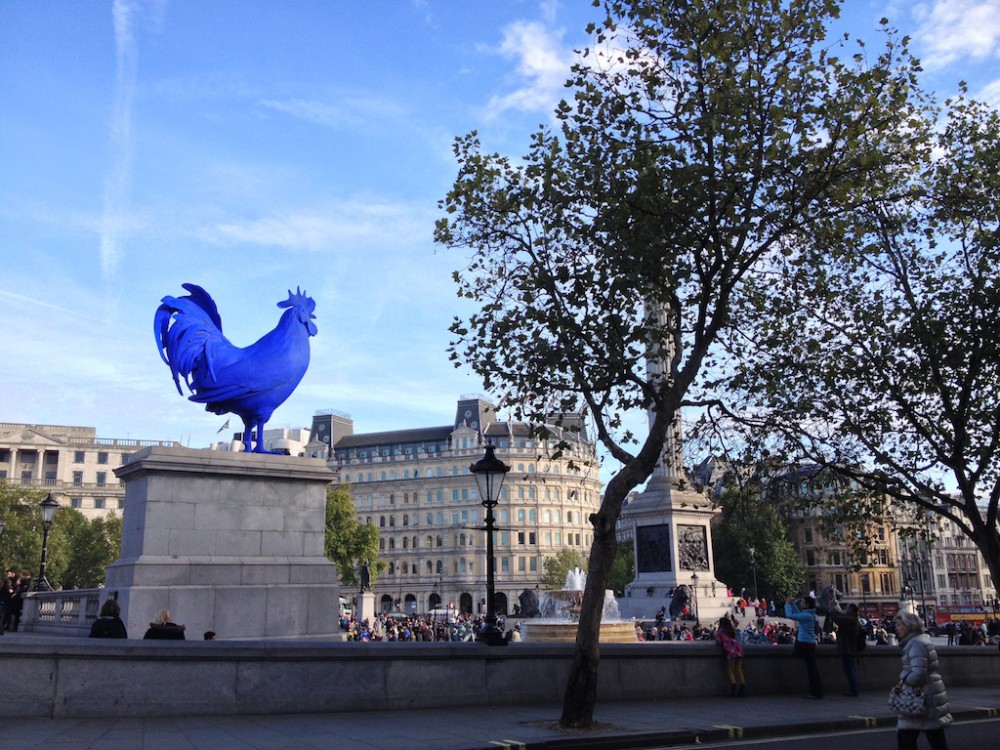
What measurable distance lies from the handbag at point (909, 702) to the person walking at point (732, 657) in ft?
28.3

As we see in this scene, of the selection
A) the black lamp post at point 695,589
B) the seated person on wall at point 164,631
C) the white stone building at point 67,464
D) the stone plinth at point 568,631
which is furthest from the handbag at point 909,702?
the white stone building at point 67,464

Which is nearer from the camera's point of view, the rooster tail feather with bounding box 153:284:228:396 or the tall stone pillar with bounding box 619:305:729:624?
the rooster tail feather with bounding box 153:284:228:396

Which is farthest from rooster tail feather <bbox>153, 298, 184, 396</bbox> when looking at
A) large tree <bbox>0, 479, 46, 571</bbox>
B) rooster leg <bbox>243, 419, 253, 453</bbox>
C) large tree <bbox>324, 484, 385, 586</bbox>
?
large tree <bbox>324, 484, 385, 586</bbox>

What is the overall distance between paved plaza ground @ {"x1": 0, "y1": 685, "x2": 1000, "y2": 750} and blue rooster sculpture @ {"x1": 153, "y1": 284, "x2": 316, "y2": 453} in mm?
8249

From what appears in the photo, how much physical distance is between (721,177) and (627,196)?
1.65 meters

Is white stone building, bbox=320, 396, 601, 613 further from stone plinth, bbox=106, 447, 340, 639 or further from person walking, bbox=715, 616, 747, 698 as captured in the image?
person walking, bbox=715, 616, 747, 698

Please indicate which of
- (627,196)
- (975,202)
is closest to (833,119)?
(627,196)

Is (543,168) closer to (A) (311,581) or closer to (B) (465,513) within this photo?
(A) (311,581)

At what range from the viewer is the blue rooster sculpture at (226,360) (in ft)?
63.8

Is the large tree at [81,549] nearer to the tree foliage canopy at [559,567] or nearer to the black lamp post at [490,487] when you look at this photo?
the tree foliage canopy at [559,567]

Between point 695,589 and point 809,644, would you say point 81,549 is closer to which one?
point 695,589

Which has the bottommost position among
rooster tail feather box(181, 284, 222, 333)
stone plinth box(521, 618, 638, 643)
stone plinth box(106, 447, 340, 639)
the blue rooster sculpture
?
stone plinth box(521, 618, 638, 643)

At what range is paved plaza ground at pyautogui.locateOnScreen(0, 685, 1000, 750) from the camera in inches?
415

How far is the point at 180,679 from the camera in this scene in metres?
12.7
